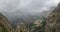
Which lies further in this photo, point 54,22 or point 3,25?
point 54,22

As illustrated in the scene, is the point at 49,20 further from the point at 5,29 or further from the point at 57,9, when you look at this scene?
the point at 5,29

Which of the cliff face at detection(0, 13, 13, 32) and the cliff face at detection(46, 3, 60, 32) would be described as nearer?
the cliff face at detection(0, 13, 13, 32)

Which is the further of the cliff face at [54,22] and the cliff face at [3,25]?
the cliff face at [54,22]

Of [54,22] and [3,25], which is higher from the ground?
[3,25]

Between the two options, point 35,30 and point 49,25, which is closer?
point 49,25

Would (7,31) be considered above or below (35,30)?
above

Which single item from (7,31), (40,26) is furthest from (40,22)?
(7,31)

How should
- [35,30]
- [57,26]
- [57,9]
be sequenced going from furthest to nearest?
[35,30] < [57,9] < [57,26]

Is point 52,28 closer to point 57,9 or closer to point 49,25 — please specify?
point 49,25

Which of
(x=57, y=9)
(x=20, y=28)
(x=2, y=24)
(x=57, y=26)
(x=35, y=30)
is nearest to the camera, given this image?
(x=2, y=24)
